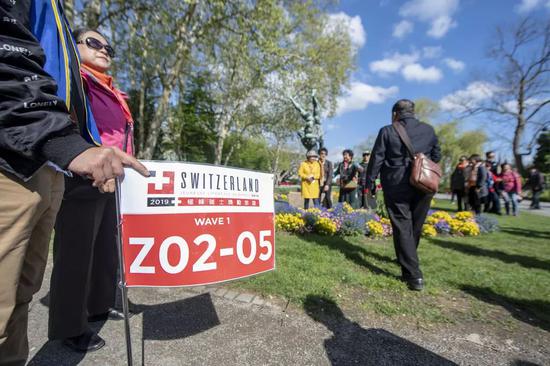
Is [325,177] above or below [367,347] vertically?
above

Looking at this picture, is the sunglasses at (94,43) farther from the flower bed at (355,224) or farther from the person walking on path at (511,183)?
the person walking on path at (511,183)

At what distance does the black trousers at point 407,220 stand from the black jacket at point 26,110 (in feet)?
10.1

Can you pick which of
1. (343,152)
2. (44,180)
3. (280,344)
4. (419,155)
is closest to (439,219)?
(343,152)

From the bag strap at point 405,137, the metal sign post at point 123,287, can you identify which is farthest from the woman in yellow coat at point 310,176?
the metal sign post at point 123,287

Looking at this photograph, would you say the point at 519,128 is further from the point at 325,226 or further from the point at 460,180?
the point at 325,226

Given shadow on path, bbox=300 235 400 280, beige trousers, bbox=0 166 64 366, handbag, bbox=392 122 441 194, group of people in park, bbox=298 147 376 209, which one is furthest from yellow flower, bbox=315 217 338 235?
beige trousers, bbox=0 166 64 366

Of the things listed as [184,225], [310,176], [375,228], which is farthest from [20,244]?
[310,176]

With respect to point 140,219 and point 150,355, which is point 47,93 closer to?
point 140,219

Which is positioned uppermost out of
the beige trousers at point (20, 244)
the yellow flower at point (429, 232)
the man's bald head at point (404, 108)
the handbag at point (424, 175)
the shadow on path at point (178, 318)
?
the man's bald head at point (404, 108)

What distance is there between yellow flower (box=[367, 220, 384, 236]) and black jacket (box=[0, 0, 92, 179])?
5.54 meters

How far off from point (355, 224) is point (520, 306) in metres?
3.09

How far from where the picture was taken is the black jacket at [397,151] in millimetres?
3287

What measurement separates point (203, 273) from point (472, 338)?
221cm

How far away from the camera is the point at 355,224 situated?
230 inches
